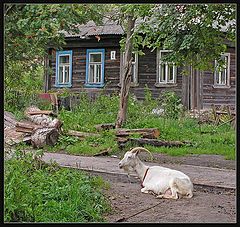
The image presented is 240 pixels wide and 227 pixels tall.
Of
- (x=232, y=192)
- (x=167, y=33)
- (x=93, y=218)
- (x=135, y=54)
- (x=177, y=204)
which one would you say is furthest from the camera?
(x=135, y=54)

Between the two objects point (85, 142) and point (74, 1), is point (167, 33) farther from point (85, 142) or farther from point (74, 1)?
point (74, 1)

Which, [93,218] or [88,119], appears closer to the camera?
[93,218]

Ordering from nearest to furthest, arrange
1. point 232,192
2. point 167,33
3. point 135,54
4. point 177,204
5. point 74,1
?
point 74,1 → point 177,204 → point 232,192 → point 167,33 → point 135,54

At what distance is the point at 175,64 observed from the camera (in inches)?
→ 228

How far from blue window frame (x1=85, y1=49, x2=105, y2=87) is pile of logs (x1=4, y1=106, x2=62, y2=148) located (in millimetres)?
534

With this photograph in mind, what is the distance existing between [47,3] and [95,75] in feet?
7.20

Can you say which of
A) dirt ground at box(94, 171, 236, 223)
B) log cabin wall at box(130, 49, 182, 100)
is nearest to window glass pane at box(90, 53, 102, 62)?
log cabin wall at box(130, 49, 182, 100)

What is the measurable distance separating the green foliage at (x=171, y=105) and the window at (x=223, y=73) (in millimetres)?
531

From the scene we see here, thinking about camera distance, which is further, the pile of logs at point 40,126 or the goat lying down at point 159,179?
the pile of logs at point 40,126

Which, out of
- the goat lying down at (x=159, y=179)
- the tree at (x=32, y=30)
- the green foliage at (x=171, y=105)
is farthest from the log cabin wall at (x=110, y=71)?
the goat lying down at (x=159, y=179)

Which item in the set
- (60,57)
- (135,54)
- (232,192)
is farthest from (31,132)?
(232,192)

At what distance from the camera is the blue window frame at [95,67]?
5464mm

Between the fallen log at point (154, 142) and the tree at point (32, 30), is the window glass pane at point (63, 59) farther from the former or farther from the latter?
the fallen log at point (154, 142)

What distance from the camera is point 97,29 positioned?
519 centimetres
